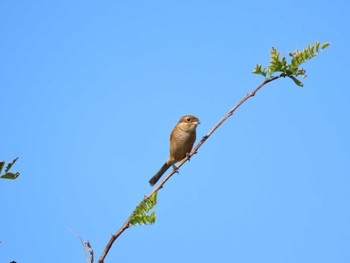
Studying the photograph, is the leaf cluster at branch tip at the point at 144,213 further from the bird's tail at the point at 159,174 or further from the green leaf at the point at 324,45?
the bird's tail at the point at 159,174

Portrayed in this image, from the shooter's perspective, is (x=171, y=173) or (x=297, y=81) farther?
(x=297, y=81)

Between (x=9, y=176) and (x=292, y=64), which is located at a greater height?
(x=292, y=64)

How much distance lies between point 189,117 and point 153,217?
256 inches

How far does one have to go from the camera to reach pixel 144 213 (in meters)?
2.00

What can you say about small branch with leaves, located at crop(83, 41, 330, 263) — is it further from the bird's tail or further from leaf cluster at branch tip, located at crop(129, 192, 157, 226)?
the bird's tail

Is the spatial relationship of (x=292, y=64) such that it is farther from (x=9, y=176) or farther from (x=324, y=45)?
(x=9, y=176)

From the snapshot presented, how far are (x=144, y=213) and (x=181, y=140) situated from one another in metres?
6.29

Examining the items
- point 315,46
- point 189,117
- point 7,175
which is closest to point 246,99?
point 315,46

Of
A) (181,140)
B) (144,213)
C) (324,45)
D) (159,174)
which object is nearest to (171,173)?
(144,213)

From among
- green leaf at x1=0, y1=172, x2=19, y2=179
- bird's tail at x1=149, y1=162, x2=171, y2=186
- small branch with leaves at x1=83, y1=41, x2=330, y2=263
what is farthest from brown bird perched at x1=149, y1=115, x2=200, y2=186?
green leaf at x1=0, y1=172, x2=19, y2=179

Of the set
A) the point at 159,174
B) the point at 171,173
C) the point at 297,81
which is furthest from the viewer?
the point at 159,174

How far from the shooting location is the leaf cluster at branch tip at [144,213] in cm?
195

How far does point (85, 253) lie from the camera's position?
177 cm

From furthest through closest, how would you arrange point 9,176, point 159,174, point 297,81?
point 159,174 < point 297,81 < point 9,176
